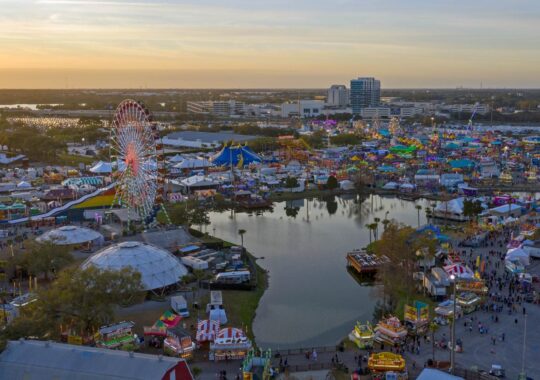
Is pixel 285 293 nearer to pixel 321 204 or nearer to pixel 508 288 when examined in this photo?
pixel 508 288

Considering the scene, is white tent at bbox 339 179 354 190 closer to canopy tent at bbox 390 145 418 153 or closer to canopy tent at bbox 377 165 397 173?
canopy tent at bbox 377 165 397 173

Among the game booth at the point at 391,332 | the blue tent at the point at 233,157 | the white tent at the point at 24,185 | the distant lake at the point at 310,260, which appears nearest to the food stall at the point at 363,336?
the game booth at the point at 391,332

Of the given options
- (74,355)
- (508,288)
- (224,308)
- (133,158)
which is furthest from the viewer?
(133,158)

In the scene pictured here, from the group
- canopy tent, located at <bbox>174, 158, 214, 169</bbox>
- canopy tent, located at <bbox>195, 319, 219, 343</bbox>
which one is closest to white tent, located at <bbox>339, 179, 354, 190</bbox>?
canopy tent, located at <bbox>174, 158, 214, 169</bbox>

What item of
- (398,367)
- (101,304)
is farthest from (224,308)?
(398,367)

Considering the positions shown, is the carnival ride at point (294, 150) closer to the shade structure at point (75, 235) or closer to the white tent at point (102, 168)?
the white tent at point (102, 168)

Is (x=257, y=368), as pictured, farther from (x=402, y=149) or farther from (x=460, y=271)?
(x=402, y=149)

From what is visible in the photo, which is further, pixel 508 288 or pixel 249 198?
pixel 249 198

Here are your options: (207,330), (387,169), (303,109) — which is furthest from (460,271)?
(303,109)
